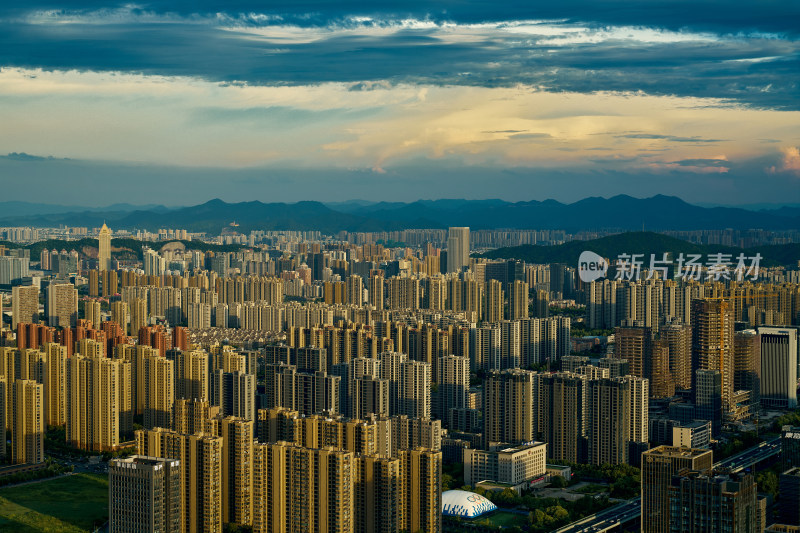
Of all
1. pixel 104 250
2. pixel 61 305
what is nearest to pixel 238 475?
pixel 61 305

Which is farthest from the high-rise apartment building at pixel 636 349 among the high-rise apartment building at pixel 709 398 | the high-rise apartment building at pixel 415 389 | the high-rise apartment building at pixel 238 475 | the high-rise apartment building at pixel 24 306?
the high-rise apartment building at pixel 24 306

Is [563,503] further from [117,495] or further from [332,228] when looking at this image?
[332,228]

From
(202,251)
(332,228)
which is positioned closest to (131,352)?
(202,251)

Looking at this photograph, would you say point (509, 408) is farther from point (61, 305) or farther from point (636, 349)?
point (61, 305)

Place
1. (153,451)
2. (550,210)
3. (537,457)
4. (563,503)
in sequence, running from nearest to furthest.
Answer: (153,451), (563,503), (537,457), (550,210)

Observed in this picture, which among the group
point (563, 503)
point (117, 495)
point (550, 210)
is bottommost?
point (563, 503)
